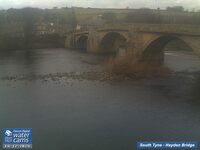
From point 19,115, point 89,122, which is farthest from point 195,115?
point 19,115

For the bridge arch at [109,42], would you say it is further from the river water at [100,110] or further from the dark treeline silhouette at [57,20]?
the river water at [100,110]

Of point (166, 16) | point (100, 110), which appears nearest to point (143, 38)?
point (166, 16)

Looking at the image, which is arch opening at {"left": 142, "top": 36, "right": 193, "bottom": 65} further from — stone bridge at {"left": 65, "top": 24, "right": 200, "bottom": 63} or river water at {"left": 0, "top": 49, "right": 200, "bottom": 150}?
river water at {"left": 0, "top": 49, "right": 200, "bottom": 150}

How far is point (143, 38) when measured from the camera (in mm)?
14281

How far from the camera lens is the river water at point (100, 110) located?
5945mm

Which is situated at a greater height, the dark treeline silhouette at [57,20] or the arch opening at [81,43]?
the dark treeline silhouette at [57,20]

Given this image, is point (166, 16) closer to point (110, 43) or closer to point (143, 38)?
point (143, 38)

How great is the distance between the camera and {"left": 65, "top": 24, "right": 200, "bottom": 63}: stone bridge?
1171cm

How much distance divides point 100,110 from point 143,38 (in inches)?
296

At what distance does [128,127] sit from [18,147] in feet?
7.58

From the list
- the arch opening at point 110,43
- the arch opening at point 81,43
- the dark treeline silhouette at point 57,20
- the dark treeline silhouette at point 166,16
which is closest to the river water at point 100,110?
the dark treeline silhouette at point 166,16

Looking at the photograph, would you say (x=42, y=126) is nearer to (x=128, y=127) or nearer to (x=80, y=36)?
(x=128, y=127)

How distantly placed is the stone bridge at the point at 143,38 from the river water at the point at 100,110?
140 centimetres

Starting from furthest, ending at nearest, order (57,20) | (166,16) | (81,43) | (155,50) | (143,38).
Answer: (81,43)
(57,20)
(155,50)
(143,38)
(166,16)
